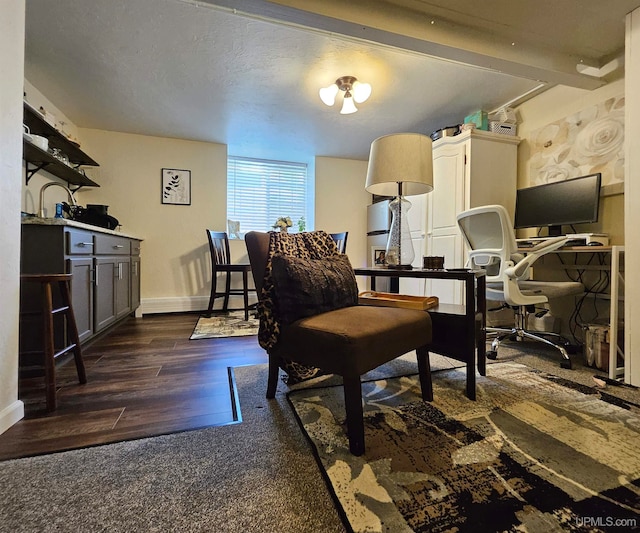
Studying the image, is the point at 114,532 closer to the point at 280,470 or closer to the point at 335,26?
the point at 280,470

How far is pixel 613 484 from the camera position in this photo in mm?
848

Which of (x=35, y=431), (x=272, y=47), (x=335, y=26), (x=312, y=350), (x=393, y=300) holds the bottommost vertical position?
(x=35, y=431)

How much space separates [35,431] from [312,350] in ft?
3.69

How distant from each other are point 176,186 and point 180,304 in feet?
4.88

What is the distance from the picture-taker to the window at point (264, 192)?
13.9 feet

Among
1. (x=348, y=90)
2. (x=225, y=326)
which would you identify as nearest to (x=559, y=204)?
(x=348, y=90)

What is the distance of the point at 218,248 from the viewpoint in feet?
11.5

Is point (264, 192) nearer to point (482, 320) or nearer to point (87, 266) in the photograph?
point (87, 266)

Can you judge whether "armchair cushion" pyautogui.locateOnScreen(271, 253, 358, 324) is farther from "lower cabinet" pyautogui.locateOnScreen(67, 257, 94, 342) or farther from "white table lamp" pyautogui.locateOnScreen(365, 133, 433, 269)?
"lower cabinet" pyautogui.locateOnScreen(67, 257, 94, 342)

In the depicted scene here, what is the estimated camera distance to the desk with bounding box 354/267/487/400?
136 cm

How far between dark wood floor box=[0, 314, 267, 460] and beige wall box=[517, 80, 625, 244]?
107 inches

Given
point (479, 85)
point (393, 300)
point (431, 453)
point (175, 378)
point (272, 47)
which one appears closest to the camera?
point (431, 453)

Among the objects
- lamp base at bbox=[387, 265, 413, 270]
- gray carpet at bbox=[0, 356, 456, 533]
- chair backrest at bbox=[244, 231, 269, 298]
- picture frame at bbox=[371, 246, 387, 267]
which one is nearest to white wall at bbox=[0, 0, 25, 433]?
gray carpet at bbox=[0, 356, 456, 533]

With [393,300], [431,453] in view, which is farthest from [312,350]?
[393,300]
